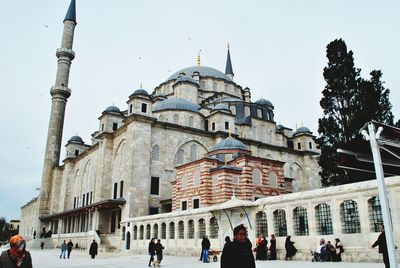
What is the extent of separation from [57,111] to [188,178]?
19.4 metres

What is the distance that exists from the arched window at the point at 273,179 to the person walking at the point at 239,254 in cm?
2022

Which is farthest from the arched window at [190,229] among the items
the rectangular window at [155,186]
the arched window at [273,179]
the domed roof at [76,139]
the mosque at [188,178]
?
the domed roof at [76,139]

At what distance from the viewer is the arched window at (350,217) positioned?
33.8 ft

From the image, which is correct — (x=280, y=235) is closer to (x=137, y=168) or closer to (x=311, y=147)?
(x=137, y=168)

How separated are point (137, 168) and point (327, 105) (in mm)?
13876

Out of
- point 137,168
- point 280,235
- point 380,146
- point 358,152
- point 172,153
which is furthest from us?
point 172,153

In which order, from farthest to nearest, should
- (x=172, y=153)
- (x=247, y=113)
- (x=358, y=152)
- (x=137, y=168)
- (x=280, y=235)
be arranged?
Answer: (x=247, y=113) < (x=172, y=153) < (x=137, y=168) < (x=280, y=235) < (x=358, y=152)

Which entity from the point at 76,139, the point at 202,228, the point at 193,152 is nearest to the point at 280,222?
the point at 202,228

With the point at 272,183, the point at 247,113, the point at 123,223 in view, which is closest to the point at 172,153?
the point at 123,223

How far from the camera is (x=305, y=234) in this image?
11688mm

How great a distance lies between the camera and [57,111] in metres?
35.8

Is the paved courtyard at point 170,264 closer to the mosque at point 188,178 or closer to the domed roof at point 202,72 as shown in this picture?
the mosque at point 188,178

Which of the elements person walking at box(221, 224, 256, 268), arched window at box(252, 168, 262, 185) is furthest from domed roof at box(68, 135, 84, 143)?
person walking at box(221, 224, 256, 268)

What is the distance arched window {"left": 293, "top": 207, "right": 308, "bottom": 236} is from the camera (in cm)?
1178
